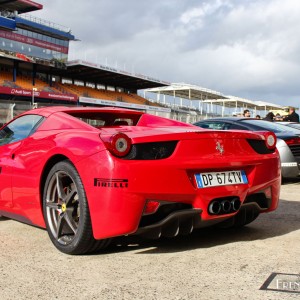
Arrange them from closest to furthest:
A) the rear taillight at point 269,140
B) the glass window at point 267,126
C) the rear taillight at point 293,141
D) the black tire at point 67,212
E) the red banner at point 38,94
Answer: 1. the black tire at point 67,212
2. the rear taillight at point 269,140
3. the rear taillight at point 293,141
4. the glass window at point 267,126
5. the red banner at point 38,94

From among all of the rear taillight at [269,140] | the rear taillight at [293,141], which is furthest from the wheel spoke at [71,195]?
the rear taillight at [293,141]

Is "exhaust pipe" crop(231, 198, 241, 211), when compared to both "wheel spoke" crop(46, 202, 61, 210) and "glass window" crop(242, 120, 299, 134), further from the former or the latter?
"glass window" crop(242, 120, 299, 134)

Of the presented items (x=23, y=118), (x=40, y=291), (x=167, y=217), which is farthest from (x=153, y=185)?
(x=23, y=118)

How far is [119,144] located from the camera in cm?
288

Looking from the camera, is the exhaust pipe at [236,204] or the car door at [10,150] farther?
the car door at [10,150]

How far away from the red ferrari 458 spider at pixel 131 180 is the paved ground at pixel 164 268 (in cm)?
17

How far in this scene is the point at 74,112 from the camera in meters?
3.92

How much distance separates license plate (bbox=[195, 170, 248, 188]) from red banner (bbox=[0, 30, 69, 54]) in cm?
4263

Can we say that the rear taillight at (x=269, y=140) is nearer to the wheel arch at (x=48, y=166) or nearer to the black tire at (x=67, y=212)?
the black tire at (x=67, y=212)

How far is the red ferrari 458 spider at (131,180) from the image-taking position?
2883 millimetres

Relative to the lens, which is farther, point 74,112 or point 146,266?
point 74,112

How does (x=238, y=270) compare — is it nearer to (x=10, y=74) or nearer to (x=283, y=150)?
(x=283, y=150)

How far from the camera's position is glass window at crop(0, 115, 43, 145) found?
3.90 meters

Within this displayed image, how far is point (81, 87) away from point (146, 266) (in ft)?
150
